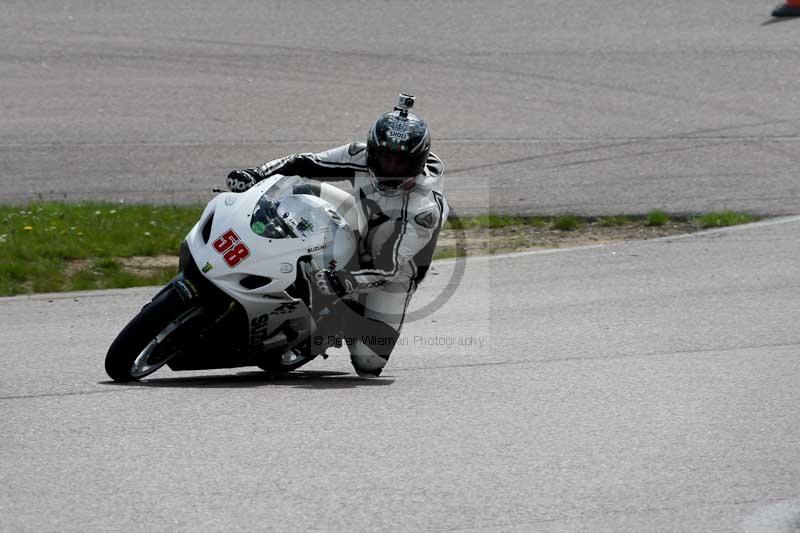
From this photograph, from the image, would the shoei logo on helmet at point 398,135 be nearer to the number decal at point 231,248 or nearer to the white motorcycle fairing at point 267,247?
the white motorcycle fairing at point 267,247

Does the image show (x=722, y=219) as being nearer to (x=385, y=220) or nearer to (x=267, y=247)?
(x=385, y=220)

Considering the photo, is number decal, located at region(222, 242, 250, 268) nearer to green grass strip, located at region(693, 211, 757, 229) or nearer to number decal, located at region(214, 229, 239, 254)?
number decal, located at region(214, 229, 239, 254)

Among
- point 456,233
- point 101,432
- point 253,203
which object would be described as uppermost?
point 253,203

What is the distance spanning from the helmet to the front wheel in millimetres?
1209

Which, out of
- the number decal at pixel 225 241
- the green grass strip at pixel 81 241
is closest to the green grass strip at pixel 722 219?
the green grass strip at pixel 81 241

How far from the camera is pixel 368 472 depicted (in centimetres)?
539

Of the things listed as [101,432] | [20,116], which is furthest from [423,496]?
[20,116]

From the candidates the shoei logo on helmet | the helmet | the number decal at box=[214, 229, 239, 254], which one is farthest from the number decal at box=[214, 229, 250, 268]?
the shoei logo on helmet

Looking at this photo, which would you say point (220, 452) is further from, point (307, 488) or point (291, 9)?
point (291, 9)

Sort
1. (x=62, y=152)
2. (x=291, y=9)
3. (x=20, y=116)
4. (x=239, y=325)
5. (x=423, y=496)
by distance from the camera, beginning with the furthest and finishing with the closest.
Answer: (x=291, y=9), (x=20, y=116), (x=62, y=152), (x=239, y=325), (x=423, y=496)

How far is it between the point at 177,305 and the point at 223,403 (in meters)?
0.60

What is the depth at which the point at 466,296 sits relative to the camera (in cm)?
991

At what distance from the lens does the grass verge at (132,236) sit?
34.5 ft

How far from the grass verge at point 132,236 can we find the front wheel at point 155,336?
3578 millimetres
